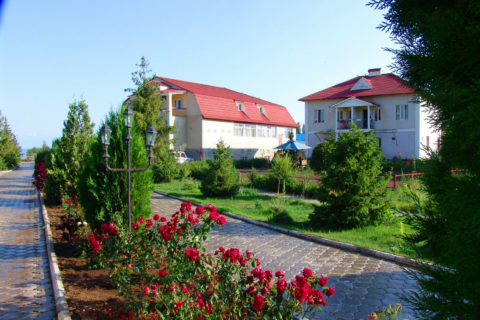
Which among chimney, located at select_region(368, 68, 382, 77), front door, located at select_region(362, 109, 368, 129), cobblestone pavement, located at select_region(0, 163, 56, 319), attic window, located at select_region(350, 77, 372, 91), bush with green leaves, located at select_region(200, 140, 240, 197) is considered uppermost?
chimney, located at select_region(368, 68, 382, 77)

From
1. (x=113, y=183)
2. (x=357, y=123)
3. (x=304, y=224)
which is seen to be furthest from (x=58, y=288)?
(x=357, y=123)

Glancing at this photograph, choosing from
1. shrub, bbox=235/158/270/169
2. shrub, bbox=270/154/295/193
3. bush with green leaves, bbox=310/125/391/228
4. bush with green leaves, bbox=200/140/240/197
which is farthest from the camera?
shrub, bbox=235/158/270/169

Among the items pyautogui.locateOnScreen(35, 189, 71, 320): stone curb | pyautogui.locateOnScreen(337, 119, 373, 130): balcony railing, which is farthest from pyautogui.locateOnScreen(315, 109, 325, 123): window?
pyautogui.locateOnScreen(35, 189, 71, 320): stone curb

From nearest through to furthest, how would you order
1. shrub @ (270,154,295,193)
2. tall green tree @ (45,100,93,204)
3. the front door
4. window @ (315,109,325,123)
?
tall green tree @ (45,100,93,204), shrub @ (270,154,295,193), the front door, window @ (315,109,325,123)

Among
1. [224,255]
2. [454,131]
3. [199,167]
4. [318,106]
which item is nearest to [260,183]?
[199,167]

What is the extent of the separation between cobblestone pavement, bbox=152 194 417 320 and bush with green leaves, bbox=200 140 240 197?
535cm

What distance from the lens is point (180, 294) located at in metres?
3.55

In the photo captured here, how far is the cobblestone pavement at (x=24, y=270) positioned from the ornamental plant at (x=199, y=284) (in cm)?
99

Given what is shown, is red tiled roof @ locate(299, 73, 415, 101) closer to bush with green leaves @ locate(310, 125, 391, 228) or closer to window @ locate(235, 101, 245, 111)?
window @ locate(235, 101, 245, 111)

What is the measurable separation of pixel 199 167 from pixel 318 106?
60.9ft

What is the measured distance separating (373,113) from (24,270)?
33.8 metres

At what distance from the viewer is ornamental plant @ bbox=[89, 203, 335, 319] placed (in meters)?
3.34

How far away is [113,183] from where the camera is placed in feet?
21.7

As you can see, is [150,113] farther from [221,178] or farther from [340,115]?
[340,115]
